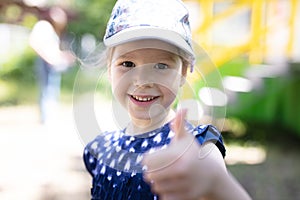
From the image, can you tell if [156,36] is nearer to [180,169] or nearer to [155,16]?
[155,16]

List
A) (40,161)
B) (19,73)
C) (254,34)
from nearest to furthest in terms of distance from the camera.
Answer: (40,161)
(254,34)
(19,73)

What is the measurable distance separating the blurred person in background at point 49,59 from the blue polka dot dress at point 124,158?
83.3 inches

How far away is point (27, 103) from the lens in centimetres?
455

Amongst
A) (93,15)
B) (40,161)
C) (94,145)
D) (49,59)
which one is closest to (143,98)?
(94,145)

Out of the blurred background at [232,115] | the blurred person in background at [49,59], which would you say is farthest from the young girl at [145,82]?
the blurred person in background at [49,59]

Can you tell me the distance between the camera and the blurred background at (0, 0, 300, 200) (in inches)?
95.7

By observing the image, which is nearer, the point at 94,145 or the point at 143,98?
the point at 143,98

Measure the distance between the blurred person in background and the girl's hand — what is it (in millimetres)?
2398

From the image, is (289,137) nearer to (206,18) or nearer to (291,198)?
(206,18)

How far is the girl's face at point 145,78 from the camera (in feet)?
1.87

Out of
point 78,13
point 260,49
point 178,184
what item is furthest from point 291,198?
point 78,13

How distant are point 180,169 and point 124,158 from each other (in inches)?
8.5

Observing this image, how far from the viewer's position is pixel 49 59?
10.5 ft

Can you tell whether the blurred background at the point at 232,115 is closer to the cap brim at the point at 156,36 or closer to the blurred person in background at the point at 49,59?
the blurred person in background at the point at 49,59
